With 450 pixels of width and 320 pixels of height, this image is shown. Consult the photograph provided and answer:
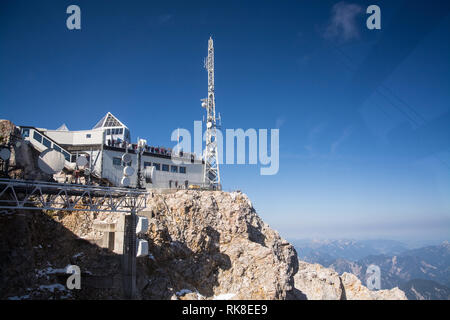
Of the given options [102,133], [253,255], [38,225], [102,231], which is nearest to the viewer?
[38,225]

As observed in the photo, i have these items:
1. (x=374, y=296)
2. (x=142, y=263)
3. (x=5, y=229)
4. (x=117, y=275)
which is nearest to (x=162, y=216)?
(x=142, y=263)

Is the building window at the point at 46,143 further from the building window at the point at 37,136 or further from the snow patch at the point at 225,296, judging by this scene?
the snow patch at the point at 225,296

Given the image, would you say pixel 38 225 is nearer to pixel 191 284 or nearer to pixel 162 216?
pixel 162 216

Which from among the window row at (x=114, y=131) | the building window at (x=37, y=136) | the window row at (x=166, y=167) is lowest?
the window row at (x=166, y=167)

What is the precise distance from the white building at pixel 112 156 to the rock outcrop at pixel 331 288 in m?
23.3

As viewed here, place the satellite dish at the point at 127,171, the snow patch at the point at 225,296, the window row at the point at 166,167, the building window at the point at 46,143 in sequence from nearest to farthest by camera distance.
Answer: the satellite dish at the point at 127,171 < the snow patch at the point at 225,296 < the building window at the point at 46,143 < the window row at the point at 166,167

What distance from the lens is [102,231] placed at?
30156 mm

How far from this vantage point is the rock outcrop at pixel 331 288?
130 ft

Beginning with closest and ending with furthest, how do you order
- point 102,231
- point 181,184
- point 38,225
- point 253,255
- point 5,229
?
point 5,229, point 38,225, point 102,231, point 253,255, point 181,184

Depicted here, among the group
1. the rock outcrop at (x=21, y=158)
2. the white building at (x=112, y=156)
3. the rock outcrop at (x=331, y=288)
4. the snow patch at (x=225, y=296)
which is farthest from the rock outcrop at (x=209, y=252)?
the rock outcrop at (x=21, y=158)

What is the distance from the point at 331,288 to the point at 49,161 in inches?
1542
